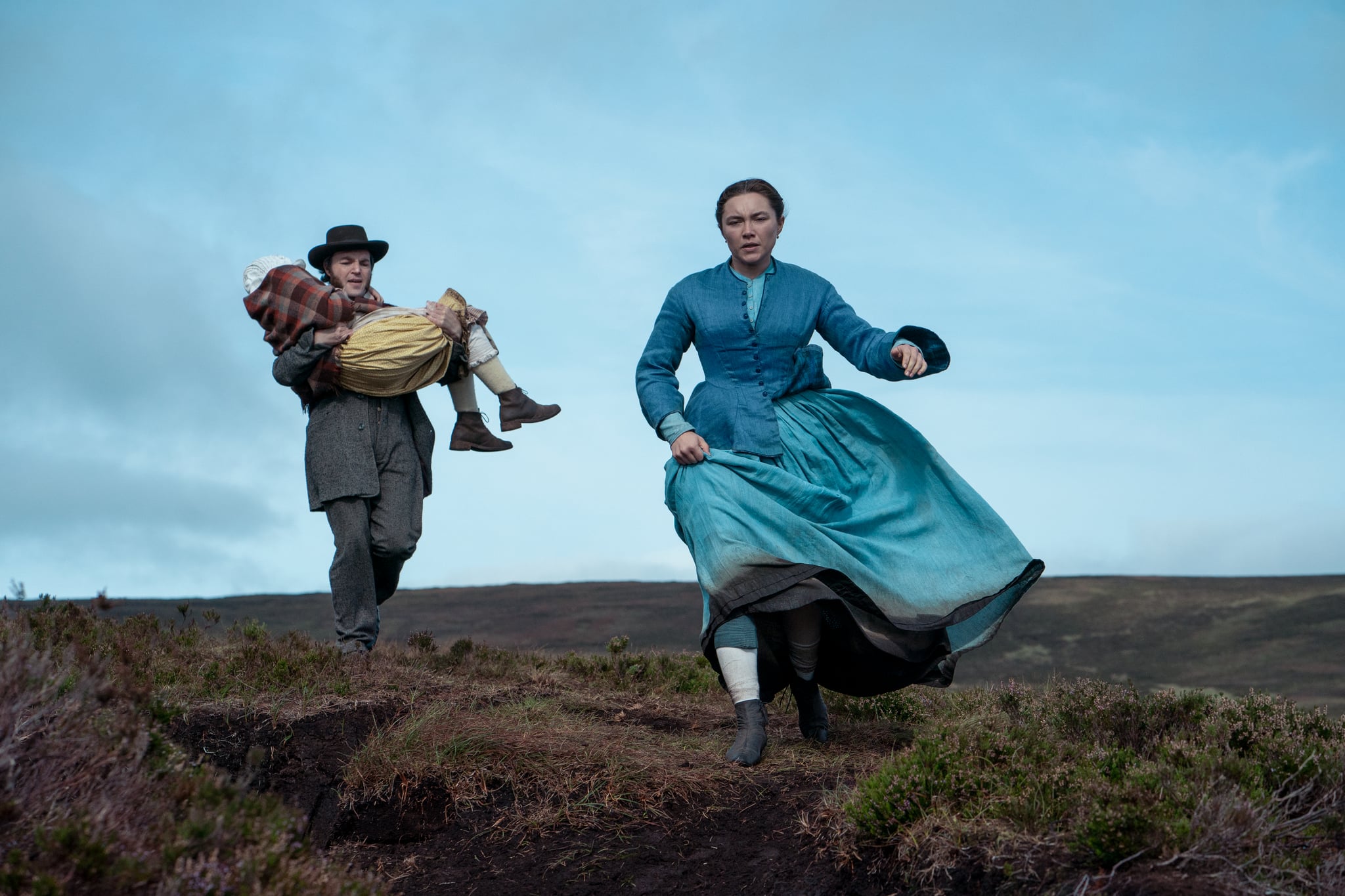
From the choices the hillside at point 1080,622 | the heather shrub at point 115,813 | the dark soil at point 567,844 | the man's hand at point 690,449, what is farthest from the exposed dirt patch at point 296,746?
the hillside at point 1080,622

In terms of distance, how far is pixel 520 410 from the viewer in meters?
7.04

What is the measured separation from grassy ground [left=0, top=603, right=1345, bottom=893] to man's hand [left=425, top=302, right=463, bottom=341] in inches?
73.8

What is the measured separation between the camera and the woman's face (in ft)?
18.4

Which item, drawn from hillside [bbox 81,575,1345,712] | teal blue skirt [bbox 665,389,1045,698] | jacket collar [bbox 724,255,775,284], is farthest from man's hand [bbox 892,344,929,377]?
hillside [bbox 81,575,1345,712]

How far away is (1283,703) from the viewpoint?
205 inches

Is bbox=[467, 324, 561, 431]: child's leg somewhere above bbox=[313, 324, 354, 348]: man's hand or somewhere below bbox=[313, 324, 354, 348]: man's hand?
below

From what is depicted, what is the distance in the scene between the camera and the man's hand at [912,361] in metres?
5.34

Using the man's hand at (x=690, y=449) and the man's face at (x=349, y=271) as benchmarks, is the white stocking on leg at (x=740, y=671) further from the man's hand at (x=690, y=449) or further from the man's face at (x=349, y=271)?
the man's face at (x=349, y=271)

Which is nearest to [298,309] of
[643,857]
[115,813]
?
[643,857]

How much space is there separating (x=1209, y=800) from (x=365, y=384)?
487cm

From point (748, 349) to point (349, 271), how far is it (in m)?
2.78

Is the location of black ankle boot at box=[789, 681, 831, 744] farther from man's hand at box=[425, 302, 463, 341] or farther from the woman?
man's hand at box=[425, 302, 463, 341]

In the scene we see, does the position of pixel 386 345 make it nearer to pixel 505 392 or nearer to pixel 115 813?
pixel 505 392

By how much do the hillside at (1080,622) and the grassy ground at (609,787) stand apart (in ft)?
14.9
